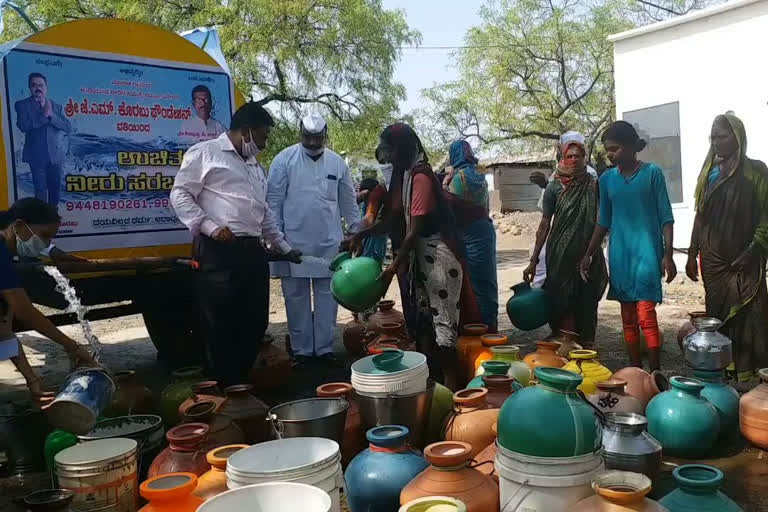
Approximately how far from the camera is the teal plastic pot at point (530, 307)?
4.85 metres

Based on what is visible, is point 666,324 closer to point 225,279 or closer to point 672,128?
point 225,279

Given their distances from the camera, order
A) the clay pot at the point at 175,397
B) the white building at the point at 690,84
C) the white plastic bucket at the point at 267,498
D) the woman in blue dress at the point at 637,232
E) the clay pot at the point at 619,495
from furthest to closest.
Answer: the white building at the point at 690,84 → the woman in blue dress at the point at 637,232 → the clay pot at the point at 175,397 → the white plastic bucket at the point at 267,498 → the clay pot at the point at 619,495

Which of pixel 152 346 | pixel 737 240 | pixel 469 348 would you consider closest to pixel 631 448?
pixel 469 348

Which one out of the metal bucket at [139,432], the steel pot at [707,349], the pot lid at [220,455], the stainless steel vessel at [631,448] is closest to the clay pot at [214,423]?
the metal bucket at [139,432]

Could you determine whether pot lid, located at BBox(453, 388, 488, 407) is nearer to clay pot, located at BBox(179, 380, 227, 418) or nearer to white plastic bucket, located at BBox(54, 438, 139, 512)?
clay pot, located at BBox(179, 380, 227, 418)

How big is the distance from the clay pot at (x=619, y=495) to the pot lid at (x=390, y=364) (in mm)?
1210

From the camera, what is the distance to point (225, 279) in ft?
13.3

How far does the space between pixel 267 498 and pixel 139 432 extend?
1.21m

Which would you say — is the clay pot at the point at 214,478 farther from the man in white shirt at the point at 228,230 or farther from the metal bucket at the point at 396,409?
the man in white shirt at the point at 228,230

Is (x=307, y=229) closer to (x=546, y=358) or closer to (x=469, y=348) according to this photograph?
(x=469, y=348)

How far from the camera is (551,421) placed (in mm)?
1959

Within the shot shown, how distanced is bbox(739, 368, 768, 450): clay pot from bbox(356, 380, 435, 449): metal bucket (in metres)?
1.57

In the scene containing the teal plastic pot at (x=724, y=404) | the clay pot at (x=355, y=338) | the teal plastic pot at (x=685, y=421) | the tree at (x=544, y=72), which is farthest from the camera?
the tree at (x=544, y=72)

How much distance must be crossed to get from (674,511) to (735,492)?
1.08m
